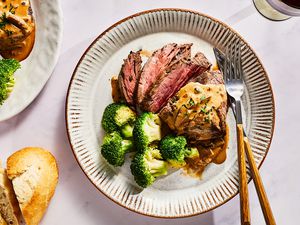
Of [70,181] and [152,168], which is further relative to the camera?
[70,181]

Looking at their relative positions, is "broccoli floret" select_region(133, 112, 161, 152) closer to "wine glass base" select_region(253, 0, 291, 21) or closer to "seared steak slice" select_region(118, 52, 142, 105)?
"seared steak slice" select_region(118, 52, 142, 105)

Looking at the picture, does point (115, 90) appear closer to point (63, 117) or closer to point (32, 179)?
point (63, 117)

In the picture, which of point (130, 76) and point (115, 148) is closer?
point (115, 148)

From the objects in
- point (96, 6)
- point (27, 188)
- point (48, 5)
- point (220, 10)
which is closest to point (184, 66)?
point (220, 10)

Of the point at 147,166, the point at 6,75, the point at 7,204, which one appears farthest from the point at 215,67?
the point at 7,204

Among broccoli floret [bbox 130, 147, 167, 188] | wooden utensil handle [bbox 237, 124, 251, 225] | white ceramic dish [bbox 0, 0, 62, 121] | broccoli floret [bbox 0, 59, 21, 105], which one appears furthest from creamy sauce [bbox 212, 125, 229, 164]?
broccoli floret [bbox 0, 59, 21, 105]

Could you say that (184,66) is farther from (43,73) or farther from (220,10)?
(43,73)
